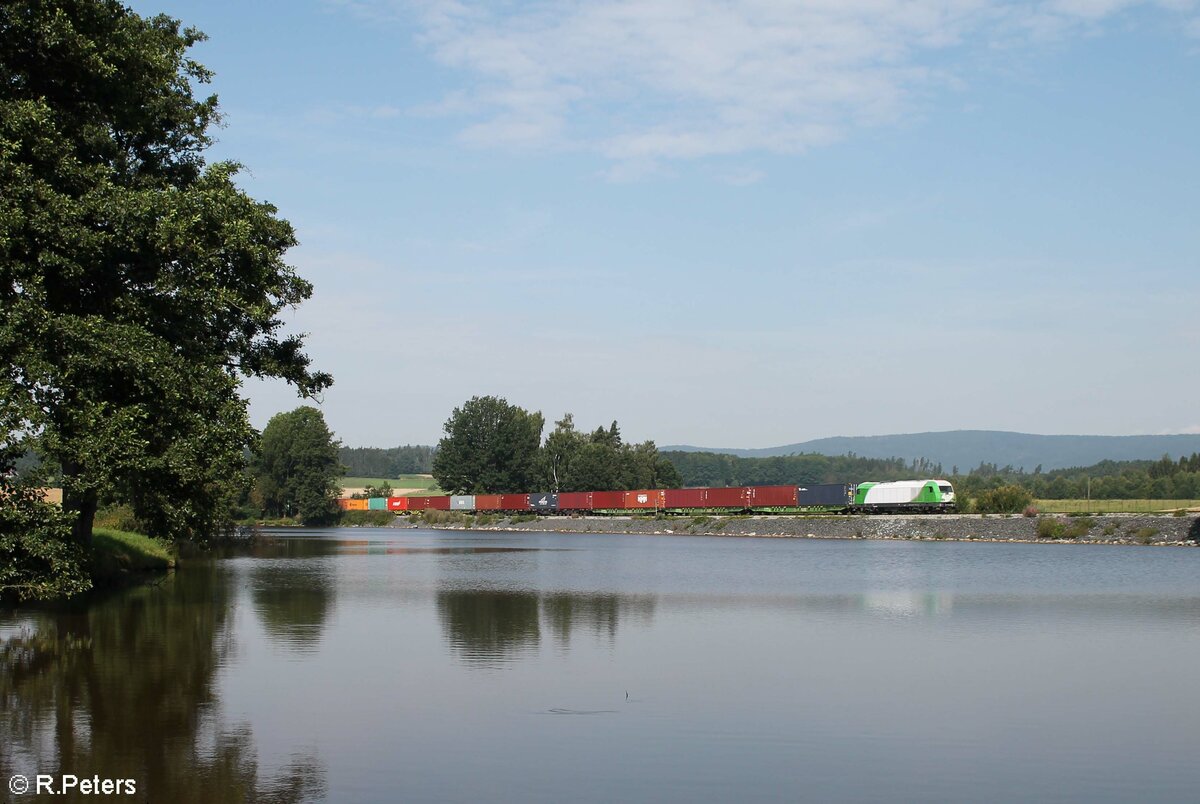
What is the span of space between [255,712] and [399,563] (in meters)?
41.0

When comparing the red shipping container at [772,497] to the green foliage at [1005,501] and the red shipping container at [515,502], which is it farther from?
the red shipping container at [515,502]

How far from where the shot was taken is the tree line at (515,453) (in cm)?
14938

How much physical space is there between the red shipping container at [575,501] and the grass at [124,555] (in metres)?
79.2

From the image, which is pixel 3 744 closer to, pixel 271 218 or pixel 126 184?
pixel 126 184

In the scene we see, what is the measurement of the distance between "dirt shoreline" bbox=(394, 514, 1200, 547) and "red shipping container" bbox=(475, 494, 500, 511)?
21.8m

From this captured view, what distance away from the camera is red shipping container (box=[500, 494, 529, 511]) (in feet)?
438

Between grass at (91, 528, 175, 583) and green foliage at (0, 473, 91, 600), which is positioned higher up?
green foliage at (0, 473, 91, 600)

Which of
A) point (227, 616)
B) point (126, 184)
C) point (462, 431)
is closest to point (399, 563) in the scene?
point (227, 616)

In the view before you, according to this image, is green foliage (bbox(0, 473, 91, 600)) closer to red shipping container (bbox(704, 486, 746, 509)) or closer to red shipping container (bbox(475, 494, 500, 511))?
red shipping container (bbox(704, 486, 746, 509))

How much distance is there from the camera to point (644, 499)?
119 metres

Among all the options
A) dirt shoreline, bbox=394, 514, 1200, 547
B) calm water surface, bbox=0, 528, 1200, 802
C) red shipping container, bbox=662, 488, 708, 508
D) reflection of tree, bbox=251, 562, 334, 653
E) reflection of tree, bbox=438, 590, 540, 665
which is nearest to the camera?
calm water surface, bbox=0, 528, 1200, 802

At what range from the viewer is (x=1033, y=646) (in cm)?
2356

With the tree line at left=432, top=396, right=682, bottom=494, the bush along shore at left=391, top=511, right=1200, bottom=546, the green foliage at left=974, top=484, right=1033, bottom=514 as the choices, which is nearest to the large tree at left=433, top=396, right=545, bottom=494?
the tree line at left=432, top=396, right=682, bottom=494

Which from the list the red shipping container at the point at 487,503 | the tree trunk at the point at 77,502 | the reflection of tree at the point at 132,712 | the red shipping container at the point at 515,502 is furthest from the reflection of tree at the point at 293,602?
the red shipping container at the point at 487,503
